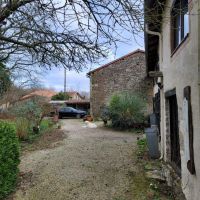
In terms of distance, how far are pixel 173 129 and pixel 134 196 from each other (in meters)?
2.41

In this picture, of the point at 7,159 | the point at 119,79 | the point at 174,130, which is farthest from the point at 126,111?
the point at 7,159

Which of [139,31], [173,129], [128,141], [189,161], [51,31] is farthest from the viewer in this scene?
[128,141]

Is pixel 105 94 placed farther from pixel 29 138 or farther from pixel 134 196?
pixel 134 196

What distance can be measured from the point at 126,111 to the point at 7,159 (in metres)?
14.6


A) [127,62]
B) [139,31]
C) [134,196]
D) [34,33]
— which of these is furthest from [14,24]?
[127,62]

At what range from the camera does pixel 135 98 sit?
2280 centimetres

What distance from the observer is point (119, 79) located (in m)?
31.2

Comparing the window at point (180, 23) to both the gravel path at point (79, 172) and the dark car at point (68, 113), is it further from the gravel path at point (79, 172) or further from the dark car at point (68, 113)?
the dark car at point (68, 113)

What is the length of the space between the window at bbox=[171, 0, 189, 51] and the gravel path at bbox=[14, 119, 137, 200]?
3737 mm

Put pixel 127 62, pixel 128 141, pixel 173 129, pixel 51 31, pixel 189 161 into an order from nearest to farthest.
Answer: pixel 189 161 < pixel 51 31 < pixel 173 129 < pixel 128 141 < pixel 127 62

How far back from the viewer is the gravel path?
8086mm

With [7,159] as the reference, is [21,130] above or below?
above

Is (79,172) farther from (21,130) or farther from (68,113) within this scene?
(68,113)

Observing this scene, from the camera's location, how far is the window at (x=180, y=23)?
6.43 metres
